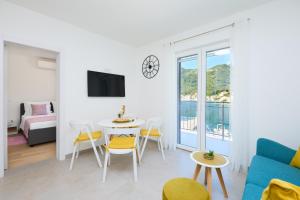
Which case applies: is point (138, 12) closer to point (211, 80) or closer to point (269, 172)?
point (211, 80)

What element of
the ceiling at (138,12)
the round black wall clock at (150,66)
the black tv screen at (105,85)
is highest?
the ceiling at (138,12)

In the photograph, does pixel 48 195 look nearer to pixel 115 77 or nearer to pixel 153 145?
pixel 153 145

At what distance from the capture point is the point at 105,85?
343cm

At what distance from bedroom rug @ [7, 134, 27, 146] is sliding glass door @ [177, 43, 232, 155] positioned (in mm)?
4286

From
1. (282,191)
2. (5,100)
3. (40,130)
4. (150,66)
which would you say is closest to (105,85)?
(150,66)

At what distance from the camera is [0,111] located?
2.08 metres

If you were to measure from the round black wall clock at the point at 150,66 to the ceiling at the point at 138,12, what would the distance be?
2.49 ft

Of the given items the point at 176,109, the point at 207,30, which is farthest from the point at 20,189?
the point at 207,30

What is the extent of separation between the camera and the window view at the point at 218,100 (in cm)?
271

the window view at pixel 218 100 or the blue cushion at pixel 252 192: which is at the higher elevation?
the window view at pixel 218 100

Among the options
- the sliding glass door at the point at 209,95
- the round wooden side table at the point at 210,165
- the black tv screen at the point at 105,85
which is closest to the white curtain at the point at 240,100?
the sliding glass door at the point at 209,95

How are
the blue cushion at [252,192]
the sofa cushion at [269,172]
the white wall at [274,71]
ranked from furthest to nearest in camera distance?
the white wall at [274,71] → the sofa cushion at [269,172] → the blue cushion at [252,192]

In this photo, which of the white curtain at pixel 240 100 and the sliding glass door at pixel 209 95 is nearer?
the white curtain at pixel 240 100

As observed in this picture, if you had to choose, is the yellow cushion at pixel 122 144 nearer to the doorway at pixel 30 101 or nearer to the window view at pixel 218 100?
the window view at pixel 218 100
